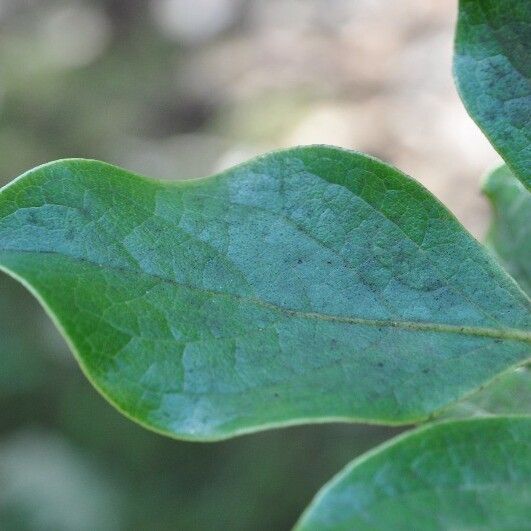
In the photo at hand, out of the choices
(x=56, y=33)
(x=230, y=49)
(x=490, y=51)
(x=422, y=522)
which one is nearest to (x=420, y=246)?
(x=490, y=51)

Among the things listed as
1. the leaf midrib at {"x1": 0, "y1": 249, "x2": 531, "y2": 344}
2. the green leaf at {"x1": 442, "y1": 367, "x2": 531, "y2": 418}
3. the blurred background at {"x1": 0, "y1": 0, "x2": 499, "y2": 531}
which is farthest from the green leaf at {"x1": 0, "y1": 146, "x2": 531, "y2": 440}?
the blurred background at {"x1": 0, "y1": 0, "x2": 499, "y2": 531}

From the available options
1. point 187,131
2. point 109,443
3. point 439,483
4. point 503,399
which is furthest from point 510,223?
point 187,131

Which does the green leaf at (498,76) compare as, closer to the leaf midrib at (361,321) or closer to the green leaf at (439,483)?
the leaf midrib at (361,321)

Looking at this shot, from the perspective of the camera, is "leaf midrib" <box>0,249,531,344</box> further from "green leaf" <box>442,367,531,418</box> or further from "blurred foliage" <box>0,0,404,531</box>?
"blurred foliage" <box>0,0,404,531</box>

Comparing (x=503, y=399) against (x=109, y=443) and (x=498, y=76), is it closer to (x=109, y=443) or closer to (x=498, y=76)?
(x=498, y=76)

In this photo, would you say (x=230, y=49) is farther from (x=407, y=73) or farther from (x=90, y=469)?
(x=90, y=469)

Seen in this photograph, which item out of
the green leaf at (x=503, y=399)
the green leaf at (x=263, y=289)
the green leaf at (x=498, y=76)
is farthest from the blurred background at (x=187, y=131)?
the green leaf at (x=498, y=76)
